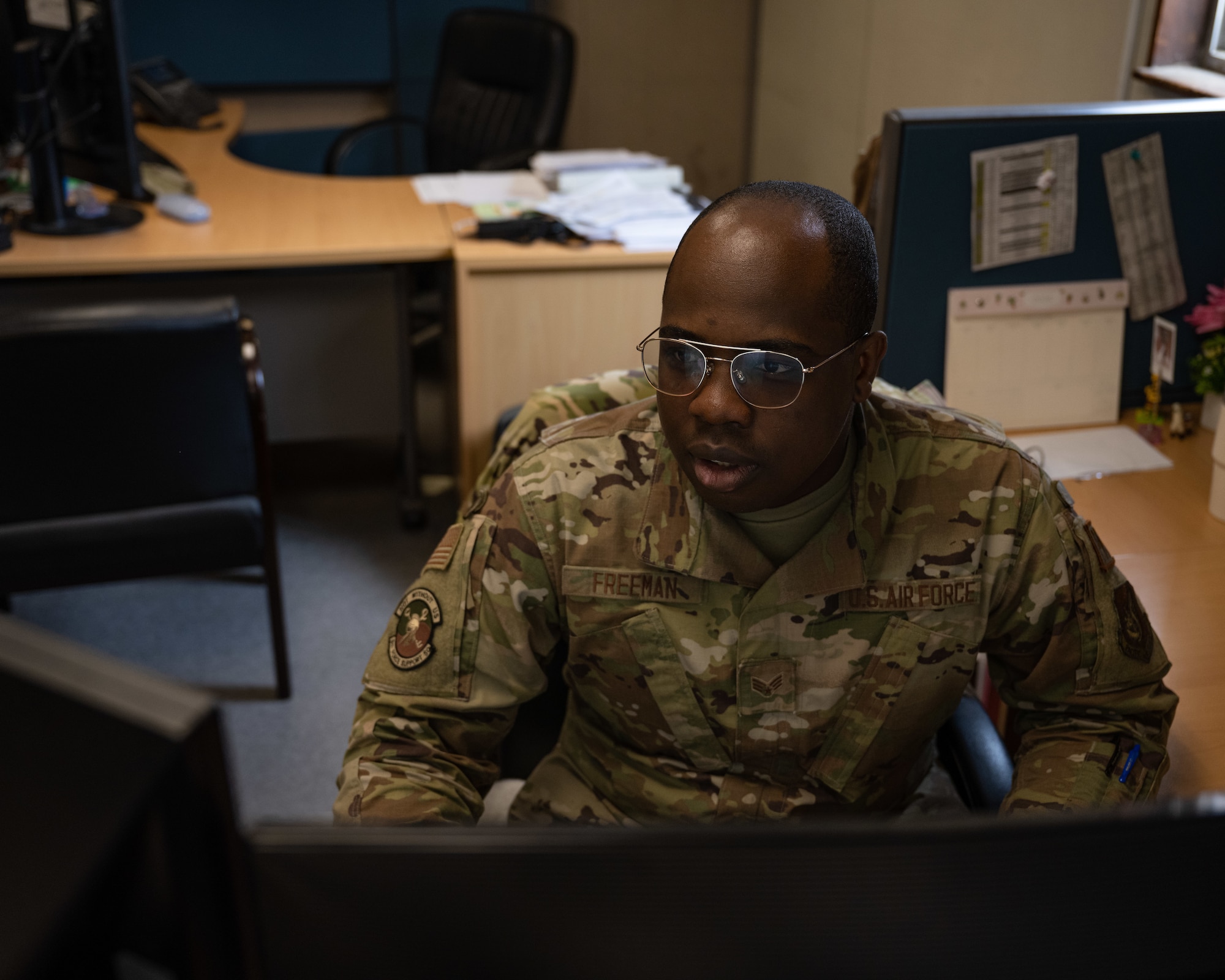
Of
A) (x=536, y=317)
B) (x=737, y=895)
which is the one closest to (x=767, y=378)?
(x=737, y=895)

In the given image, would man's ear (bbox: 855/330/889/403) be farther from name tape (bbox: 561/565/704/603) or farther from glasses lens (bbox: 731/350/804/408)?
name tape (bbox: 561/565/704/603)

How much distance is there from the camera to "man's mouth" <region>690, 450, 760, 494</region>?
101 cm

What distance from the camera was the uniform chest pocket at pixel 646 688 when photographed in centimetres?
111

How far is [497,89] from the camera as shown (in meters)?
3.66

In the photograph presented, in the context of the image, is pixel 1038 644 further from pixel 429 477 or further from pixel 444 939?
pixel 429 477

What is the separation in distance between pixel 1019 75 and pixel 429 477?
180 cm

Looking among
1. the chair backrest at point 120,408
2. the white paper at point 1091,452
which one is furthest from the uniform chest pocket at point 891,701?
the chair backrest at point 120,408

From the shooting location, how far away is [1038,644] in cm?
112

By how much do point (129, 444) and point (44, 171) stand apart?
939 mm

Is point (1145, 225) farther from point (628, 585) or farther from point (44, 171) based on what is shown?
point (44, 171)

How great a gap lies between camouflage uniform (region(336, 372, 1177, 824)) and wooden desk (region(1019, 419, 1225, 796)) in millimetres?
42

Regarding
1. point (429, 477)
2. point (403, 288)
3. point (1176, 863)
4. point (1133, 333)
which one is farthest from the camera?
point (429, 477)

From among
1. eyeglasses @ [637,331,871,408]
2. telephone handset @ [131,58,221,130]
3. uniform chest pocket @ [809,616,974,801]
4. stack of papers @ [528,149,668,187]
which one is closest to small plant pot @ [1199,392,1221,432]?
uniform chest pocket @ [809,616,974,801]

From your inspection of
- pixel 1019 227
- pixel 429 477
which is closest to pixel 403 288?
pixel 429 477
